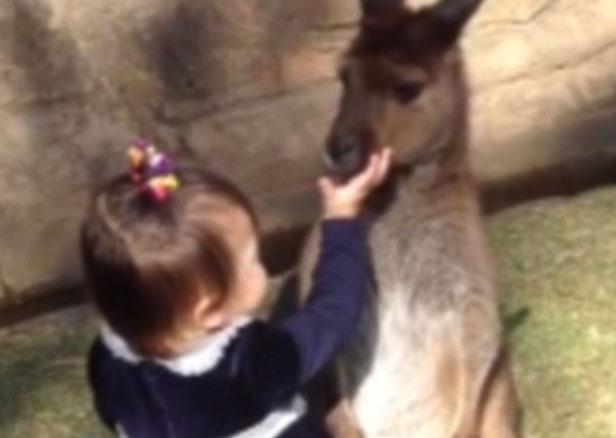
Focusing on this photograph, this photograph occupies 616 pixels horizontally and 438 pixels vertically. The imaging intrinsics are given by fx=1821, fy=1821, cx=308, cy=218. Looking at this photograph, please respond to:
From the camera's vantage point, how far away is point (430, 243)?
4023 millimetres

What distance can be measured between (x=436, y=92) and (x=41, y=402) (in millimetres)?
1540

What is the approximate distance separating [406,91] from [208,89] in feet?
4.30

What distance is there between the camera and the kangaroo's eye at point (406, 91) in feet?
12.9

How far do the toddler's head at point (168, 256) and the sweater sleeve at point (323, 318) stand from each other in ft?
0.47

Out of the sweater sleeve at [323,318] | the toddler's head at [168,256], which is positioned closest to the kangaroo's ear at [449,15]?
the sweater sleeve at [323,318]

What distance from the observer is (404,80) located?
393cm

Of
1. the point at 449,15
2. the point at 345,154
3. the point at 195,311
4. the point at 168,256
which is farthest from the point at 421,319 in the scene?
the point at 168,256

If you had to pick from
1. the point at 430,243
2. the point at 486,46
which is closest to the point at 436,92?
the point at 430,243

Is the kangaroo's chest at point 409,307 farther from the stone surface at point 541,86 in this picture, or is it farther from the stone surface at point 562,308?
the stone surface at point 541,86

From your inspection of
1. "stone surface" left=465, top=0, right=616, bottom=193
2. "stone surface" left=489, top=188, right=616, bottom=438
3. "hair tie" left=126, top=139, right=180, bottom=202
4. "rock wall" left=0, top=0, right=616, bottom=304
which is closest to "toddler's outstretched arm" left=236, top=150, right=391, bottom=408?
"hair tie" left=126, top=139, right=180, bottom=202

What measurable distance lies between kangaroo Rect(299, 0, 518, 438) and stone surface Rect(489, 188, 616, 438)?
1.60 feet

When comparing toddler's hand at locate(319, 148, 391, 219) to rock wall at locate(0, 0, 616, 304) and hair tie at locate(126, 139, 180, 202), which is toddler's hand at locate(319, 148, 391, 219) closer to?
hair tie at locate(126, 139, 180, 202)

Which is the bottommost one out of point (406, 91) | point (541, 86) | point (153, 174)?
point (541, 86)

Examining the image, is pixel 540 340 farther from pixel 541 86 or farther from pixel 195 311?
pixel 195 311
